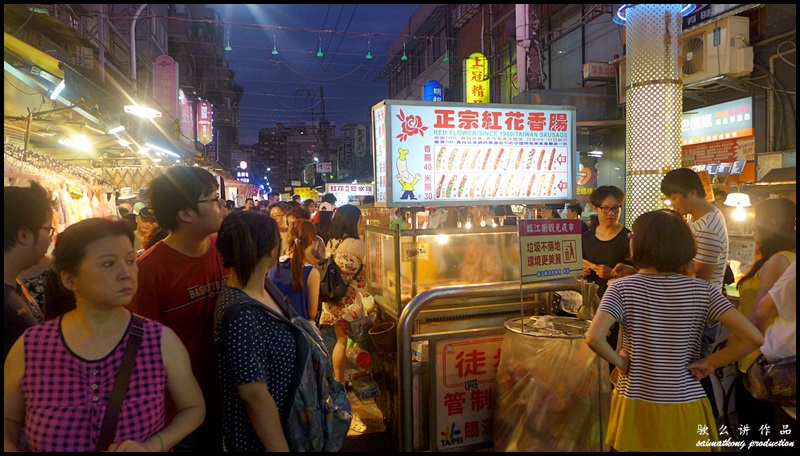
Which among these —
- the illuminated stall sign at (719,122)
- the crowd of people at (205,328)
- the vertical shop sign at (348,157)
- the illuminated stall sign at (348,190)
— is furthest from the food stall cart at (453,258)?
the vertical shop sign at (348,157)

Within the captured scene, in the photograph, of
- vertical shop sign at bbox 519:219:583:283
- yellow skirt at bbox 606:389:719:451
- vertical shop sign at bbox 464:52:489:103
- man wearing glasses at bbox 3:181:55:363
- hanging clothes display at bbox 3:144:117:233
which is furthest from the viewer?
vertical shop sign at bbox 464:52:489:103

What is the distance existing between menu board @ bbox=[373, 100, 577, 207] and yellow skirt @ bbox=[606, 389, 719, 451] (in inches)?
79.6

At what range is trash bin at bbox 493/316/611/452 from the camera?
3.12 m

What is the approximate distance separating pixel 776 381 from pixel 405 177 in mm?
2740

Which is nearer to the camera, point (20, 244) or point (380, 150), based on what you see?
point (20, 244)

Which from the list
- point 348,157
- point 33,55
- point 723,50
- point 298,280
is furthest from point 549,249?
point 348,157

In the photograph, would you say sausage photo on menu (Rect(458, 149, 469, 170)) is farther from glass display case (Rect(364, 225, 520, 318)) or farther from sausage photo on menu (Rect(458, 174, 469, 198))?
glass display case (Rect(364, 225, 520, 318))

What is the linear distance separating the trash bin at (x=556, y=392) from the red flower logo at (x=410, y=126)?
1712 millimetres

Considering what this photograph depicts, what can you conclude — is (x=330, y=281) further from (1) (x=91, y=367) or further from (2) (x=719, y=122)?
(2) (x=719, y=122)

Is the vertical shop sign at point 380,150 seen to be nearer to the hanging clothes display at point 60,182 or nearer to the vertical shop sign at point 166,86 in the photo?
the hanging clothes display at point 60,182

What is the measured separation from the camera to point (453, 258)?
4.23 meters

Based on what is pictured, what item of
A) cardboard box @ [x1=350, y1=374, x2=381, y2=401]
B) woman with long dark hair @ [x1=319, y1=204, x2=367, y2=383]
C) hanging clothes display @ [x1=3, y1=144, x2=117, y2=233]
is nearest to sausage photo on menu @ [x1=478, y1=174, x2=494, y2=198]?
woman with long dark hair @ [x1=319, y1=204, x2=367, y2=383]

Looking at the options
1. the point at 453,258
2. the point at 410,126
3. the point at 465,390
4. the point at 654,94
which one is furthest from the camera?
the point at 654,94

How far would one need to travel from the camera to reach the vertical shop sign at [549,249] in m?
3.32
